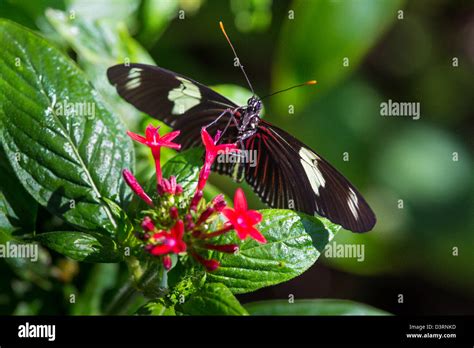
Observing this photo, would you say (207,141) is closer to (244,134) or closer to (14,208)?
(244,134)

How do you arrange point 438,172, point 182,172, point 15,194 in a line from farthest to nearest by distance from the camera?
point 438,172, point 15,194, point 182,172

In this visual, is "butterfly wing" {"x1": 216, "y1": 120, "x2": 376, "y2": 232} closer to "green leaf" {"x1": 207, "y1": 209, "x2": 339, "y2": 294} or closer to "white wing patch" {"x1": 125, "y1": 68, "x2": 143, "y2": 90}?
"green leaf" {"x1": 207, "y1": 209, "x2": 339, "y2": 294}

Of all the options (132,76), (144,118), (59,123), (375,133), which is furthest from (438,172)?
(59,123)

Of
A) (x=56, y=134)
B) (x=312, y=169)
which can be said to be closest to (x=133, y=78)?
(x=56, y=134)

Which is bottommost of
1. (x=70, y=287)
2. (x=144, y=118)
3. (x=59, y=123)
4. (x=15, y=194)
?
(x=70, y=287)

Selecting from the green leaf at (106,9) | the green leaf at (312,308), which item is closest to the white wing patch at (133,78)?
the green leaf at (106,9)

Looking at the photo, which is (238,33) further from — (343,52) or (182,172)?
(182,172)
